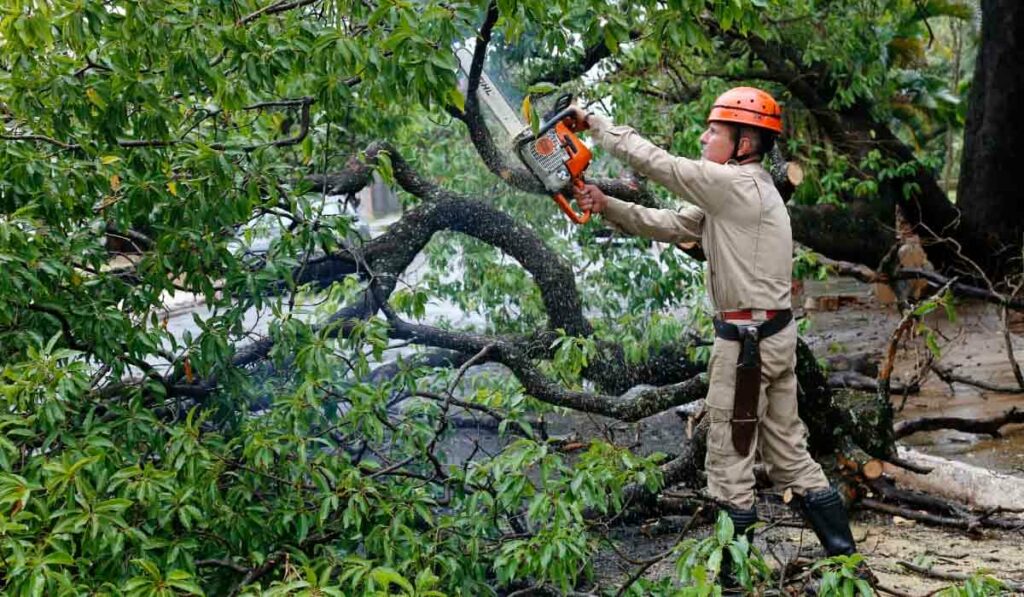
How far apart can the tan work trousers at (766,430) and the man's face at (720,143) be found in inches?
26.3

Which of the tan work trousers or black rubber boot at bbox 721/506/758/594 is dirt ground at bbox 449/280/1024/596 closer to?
black rubber boot at bbox 721/506/758/594

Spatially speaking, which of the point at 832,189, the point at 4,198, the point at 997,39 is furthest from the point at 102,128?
Answer: the point at 997,39

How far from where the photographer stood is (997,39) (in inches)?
374

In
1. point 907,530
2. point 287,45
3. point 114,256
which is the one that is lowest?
point 907,530

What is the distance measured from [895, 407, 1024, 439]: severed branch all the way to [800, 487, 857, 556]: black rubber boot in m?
1.95

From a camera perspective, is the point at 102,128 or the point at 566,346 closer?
the point at 102,128

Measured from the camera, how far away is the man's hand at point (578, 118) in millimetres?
3777

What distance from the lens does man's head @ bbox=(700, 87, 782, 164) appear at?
3848mm

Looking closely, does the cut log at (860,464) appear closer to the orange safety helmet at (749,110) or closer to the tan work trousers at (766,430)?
the tan work trousers at (766,430)

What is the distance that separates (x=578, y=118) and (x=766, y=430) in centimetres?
137

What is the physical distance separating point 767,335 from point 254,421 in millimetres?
1865

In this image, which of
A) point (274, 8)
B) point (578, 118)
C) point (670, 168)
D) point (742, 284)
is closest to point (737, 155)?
point (670, 168)

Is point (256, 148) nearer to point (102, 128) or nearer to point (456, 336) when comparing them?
point (102, 128)

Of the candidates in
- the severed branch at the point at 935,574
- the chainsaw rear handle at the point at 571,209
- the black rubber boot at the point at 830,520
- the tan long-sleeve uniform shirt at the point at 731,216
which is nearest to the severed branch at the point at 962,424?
the severed branch at the point at 935,574
